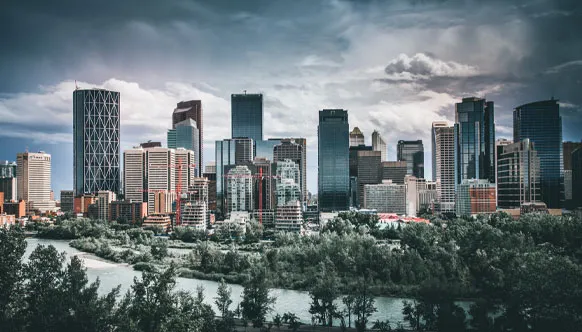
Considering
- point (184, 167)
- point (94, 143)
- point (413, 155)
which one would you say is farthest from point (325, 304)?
point (413, 155)

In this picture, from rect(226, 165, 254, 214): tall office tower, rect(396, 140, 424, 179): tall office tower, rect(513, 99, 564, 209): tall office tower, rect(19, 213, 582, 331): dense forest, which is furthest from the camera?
rect(396, 140, 424, 179): tall office tower

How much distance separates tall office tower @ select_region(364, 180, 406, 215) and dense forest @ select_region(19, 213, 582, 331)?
43.7ft

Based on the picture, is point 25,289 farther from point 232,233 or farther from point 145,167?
point 145,167

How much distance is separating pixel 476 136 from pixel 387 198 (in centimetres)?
651

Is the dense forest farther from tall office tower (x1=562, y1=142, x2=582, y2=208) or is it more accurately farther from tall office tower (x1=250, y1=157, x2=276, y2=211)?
tall office tower (x1=250, y1=157, x2=276, y2=211)

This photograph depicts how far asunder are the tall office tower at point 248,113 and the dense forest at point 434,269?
73.0 feet

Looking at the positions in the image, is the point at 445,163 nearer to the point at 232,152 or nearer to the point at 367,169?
the point at 367,169

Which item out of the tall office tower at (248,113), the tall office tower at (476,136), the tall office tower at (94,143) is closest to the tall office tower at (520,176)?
the tall office tower at (476,136)

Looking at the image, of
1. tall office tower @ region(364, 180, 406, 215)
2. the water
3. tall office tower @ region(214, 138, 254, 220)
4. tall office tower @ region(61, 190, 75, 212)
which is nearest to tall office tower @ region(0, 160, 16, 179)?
tall office tower @ region(61, 190, 75, 212)

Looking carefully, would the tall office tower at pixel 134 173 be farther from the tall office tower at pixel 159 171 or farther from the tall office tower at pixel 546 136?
the tall office tower at pixel 546 136

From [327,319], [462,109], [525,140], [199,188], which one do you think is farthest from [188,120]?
[327,319]

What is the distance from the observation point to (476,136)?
29719 millimetres

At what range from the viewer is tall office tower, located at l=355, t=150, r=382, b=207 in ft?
116

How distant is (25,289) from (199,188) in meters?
21.4
